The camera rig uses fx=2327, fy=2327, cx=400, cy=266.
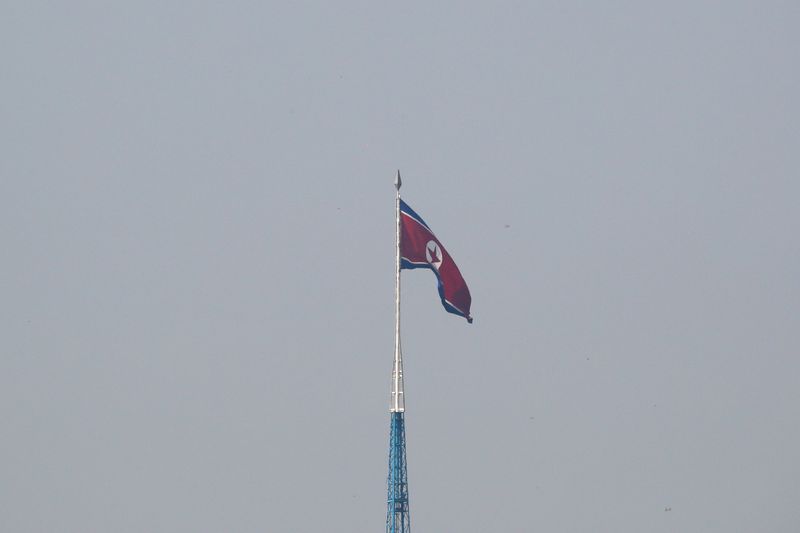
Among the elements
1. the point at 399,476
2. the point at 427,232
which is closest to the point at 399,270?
the point at 427,232

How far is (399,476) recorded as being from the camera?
433 feet

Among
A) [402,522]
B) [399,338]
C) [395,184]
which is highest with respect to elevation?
[395,184]

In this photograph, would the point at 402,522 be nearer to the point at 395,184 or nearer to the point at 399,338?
the point at 399,338

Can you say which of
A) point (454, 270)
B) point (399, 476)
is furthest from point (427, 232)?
A: point (399, 476)

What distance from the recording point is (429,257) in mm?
136125

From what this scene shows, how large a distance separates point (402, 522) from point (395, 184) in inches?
769

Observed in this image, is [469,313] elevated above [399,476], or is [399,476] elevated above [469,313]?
[469,313]

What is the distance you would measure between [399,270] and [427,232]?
9.95 ft

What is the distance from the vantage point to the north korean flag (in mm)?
135500

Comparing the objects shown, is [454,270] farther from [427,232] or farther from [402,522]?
[402,522]

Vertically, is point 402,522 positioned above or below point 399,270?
below

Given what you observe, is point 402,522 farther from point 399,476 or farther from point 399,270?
point 399,270

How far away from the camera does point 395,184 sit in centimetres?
13512

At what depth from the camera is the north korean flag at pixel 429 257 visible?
13550 cm
